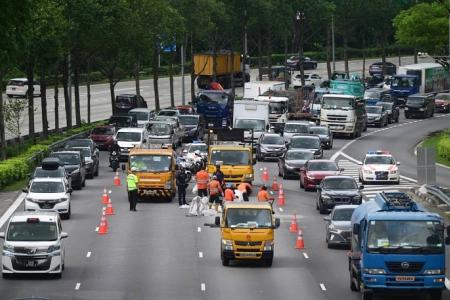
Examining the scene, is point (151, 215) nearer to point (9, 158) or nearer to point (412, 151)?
point (9, 158)

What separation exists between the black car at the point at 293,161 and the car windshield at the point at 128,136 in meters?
9.18

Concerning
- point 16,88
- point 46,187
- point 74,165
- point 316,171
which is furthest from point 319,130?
point 16,88

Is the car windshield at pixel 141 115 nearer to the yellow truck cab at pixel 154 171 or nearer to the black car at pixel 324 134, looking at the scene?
the black car at pixel 324 134

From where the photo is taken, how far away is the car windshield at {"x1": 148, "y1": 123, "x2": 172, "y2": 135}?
81.4 metres

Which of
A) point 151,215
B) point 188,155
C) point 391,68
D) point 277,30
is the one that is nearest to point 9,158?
point 188,155

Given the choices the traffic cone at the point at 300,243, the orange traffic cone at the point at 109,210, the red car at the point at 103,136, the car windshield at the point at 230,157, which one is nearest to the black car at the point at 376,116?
the red car at the point at 103,136

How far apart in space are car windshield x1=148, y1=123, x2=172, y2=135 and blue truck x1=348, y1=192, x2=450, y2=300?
46.0 metres

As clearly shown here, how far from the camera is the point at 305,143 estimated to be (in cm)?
7550

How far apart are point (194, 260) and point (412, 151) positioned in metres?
46.4

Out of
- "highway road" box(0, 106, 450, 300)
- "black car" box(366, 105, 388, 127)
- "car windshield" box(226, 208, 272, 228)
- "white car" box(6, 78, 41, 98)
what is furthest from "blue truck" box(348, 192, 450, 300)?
"white car" box(6, 78, 41, 98)

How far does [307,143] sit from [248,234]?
33437 mm

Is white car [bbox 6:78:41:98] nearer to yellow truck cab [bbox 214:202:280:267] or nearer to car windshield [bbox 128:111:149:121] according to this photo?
car windshield [bbox 128:111:149:121]

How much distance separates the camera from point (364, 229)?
36.1 m

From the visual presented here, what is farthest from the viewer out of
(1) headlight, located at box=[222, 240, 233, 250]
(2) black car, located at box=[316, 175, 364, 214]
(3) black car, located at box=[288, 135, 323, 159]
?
(3) black car, located at box=[288, 135, 323, 159]
